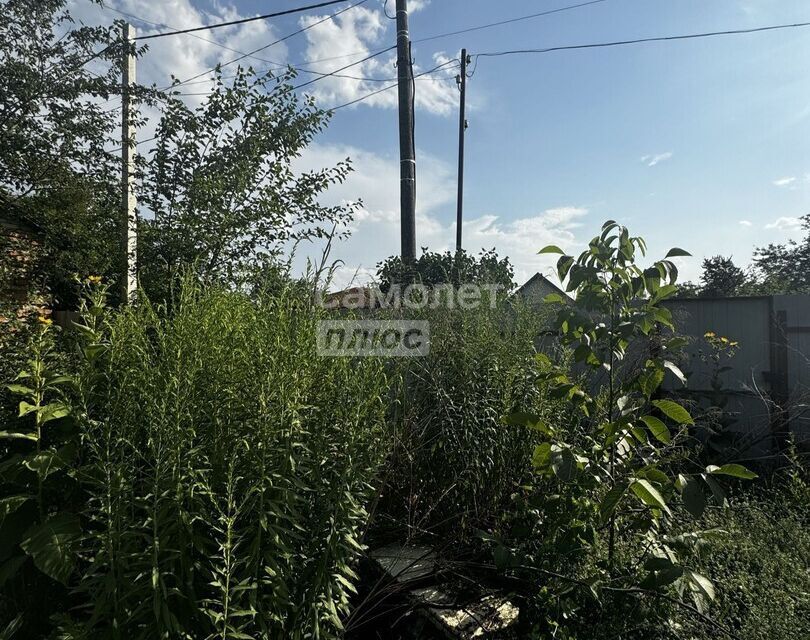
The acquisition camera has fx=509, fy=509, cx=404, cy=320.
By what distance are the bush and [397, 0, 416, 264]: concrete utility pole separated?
365 cm

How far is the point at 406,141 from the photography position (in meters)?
5.15

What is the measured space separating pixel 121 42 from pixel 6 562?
16.1 ft

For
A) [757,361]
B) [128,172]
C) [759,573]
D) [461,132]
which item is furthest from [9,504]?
[461,132]

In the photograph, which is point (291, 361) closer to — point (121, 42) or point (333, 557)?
point (333, 557)

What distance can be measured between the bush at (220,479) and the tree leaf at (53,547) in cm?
4

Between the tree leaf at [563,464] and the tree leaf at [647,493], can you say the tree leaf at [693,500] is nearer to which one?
the tree leaf at [647,493]

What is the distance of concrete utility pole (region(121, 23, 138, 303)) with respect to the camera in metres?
4.18

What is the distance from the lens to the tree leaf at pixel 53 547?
120 cm

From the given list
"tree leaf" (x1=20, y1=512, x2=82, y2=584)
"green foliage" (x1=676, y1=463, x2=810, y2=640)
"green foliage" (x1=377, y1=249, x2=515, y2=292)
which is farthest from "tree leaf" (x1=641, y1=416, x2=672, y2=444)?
"green foliage" (x1=377, y1=249, x2=515, y2=292)

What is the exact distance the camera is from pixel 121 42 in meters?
4.75

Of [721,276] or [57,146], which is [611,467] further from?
[721,276]

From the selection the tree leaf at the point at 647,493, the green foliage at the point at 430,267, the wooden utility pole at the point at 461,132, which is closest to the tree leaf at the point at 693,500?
the tree leaf at the point at 647,493

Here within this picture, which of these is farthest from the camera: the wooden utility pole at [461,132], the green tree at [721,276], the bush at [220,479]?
the green tree at [721,276]

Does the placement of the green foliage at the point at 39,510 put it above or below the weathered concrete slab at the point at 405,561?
above
